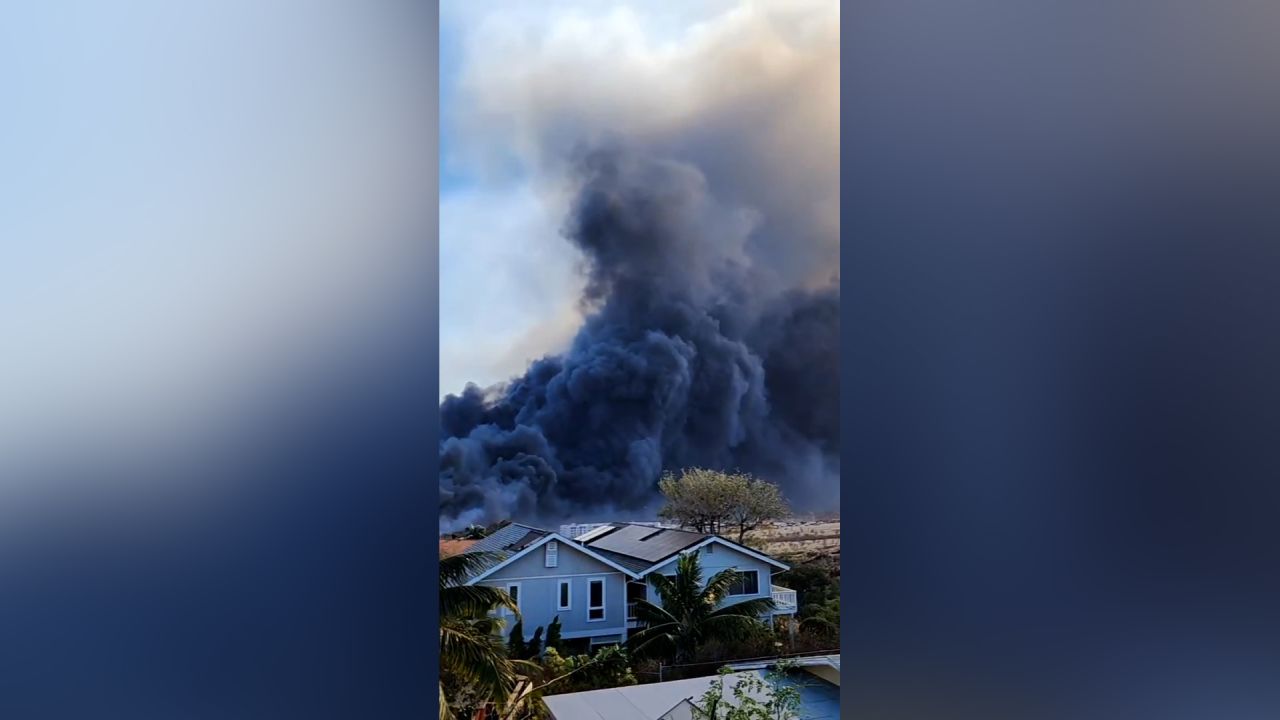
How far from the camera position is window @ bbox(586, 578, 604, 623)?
4.72 meters

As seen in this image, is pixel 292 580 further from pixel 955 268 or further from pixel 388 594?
pixel 955 268

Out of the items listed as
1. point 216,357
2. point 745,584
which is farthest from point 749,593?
point 216,357

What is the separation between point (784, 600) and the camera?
16.2ft

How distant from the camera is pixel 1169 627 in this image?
72cm

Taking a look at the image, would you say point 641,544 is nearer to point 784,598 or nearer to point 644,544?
point 644,544

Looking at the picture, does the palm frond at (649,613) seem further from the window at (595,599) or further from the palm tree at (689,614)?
the window at (595,599)

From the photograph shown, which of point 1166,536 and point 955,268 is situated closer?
point 1166,536

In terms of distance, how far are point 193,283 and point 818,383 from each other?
4.17 metres

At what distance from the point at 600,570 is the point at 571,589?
212mm

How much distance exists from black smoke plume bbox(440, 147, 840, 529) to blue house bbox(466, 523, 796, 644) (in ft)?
0.64

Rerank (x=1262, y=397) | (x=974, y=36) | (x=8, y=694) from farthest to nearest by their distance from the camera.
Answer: (x=974, y=36) < (x=8, y=694) < (x=1262, y=397)

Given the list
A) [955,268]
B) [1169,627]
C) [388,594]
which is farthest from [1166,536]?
[388,594]

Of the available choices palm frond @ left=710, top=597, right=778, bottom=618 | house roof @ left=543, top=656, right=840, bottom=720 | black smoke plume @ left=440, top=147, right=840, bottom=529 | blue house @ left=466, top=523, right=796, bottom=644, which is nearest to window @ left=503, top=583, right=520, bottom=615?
blue house @ left=466, top=523, right=796, bottom=644

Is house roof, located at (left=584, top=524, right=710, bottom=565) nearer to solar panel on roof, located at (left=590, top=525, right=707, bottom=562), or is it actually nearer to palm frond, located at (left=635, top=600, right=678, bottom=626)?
solar panel on roof, located at (left=590, top=525, right=707, bottom=562)
